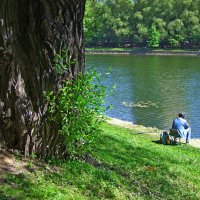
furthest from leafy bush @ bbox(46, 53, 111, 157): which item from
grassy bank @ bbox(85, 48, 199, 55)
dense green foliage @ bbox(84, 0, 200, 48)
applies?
dense green foliage @ bbox(84, 0, 200, 48)

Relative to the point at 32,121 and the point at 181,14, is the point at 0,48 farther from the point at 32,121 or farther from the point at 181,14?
the point at 181,14

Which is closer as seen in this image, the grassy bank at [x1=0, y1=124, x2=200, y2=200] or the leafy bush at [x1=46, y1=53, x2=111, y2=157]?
the grassy bank at [x1=0, y1=124, x2=200, y2=200]

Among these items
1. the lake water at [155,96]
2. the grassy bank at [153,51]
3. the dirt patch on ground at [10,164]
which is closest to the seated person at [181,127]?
the lake water at [155,96]

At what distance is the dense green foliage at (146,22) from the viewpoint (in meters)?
99.4

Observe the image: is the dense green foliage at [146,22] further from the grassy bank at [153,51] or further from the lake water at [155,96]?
the lake water at [155,96]

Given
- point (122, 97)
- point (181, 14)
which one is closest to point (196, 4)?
point (181, 14)

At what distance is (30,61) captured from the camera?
6199 mm

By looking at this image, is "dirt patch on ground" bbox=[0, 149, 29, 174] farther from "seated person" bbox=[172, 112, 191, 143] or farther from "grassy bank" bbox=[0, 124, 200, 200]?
"seated person" bbox=[172, 112, 191, 143]

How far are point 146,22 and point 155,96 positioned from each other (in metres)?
71.4

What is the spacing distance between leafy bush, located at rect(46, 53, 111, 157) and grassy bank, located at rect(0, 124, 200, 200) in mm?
583

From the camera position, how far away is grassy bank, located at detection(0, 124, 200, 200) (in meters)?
5.65

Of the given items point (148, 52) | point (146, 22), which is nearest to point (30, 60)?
point (148, 52)

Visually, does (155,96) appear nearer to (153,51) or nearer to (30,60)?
(30,60)

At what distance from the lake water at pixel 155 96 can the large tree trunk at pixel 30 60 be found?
50.1ft
